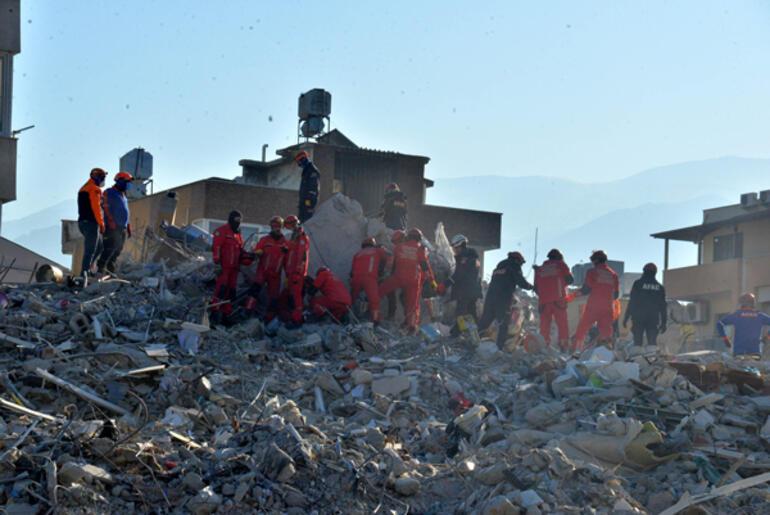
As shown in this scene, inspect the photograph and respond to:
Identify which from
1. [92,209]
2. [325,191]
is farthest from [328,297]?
[325,191]

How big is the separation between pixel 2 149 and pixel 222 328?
796cm

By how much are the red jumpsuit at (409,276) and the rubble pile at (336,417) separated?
448mm

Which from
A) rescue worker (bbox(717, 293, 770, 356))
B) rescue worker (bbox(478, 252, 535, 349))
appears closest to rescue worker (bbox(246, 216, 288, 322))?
Result: rescue worker (bbox(478, 252, 535, 349))

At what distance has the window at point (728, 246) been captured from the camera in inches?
1501

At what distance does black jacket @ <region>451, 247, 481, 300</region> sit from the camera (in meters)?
17.9

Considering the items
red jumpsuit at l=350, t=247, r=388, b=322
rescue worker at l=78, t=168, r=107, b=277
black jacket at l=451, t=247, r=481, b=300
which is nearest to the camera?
rescue worker at l=78, t=168, r=107, b=277

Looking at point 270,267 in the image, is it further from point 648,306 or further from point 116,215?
point 648,306

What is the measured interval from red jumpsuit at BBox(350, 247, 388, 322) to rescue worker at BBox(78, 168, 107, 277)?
3.38 metres

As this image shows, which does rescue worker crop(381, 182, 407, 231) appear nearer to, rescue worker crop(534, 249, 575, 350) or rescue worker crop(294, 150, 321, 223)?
rescue worker crop(294, 150, 321, 223)

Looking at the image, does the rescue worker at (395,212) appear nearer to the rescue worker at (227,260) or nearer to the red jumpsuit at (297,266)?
the red jumpsuit at (297,266)

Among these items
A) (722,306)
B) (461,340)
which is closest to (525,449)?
(461,340)

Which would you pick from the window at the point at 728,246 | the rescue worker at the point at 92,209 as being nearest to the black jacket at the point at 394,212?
the rescue worker at the point at 92,209

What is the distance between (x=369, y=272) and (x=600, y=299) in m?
3.06

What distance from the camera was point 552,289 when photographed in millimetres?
17016
